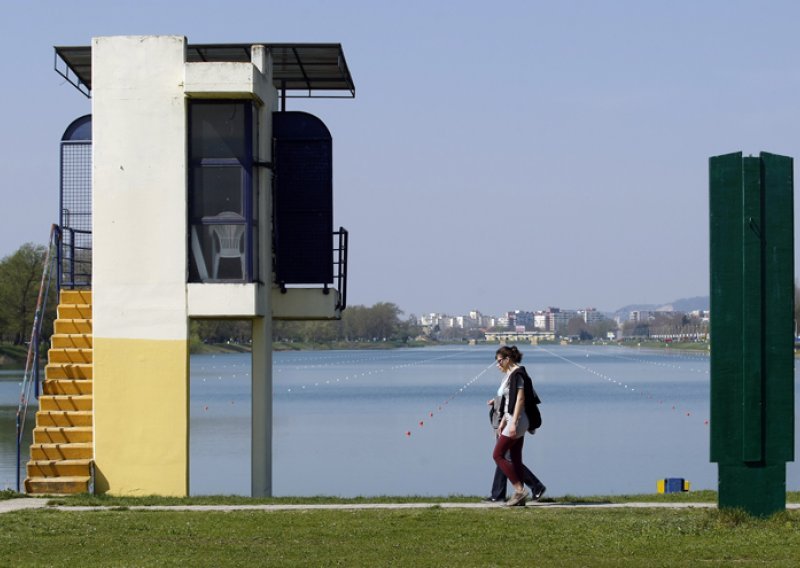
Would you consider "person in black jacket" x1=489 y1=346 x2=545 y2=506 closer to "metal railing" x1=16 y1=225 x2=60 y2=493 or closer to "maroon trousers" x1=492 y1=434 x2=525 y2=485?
"maroon trousers" x1=492 y1=434 x2=525 y2=485

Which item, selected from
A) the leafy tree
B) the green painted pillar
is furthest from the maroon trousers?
the leafy tree

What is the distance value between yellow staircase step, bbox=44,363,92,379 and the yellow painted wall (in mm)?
1209

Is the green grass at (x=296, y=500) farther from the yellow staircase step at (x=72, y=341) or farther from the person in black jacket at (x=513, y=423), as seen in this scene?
the yellow staircase step at (x=72, y=341)

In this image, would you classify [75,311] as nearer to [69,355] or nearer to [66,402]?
[69,355]

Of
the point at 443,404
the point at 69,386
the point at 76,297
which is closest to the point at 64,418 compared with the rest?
the point at 69,386

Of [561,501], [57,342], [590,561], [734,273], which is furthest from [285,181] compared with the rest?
[590,561]

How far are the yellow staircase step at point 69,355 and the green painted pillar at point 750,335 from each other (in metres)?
10.4

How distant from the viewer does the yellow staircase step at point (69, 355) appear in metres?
21.6

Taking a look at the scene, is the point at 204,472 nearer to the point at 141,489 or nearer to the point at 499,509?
the point at 141,489

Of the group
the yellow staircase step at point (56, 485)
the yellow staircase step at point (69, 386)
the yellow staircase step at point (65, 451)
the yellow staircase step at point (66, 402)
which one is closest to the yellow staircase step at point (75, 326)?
the yellow staircase step at point (69, 386)

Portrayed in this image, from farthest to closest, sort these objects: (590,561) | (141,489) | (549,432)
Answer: (549,432) → (141,489) → (590,561)

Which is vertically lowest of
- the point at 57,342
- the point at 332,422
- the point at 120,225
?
the point at 332,422

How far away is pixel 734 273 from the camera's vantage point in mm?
14727

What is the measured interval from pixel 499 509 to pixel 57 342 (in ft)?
27.9
